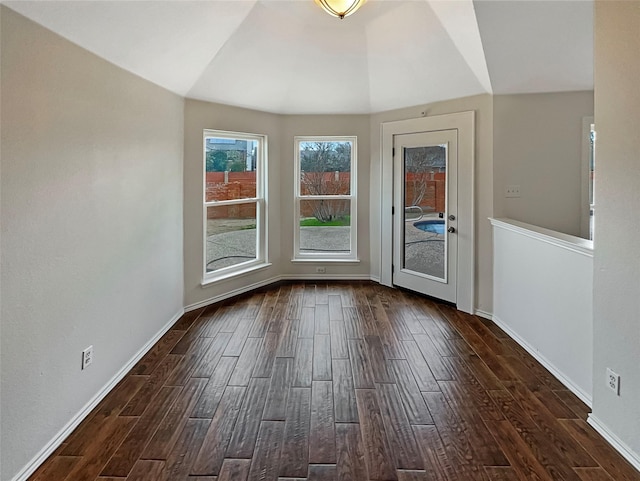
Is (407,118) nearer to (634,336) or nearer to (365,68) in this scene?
(365,68)

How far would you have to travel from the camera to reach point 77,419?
7.68ft

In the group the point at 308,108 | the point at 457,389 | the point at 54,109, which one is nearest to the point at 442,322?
the point at 457,389

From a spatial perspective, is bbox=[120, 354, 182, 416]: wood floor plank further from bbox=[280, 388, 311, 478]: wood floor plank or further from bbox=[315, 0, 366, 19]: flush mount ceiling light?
bbox=[315, 0, 366, 19]: flush mount ceiling light

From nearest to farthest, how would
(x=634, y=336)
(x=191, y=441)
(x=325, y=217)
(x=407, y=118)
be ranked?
1. (x=634, y=336)
2. (x=191, y=441)
3. (x=407, y=118)
4. (x=325, y=217)

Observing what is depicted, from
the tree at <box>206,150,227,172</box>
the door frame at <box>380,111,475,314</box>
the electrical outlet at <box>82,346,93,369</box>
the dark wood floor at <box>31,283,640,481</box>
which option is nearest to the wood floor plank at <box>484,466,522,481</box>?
the dark wood floor at <box>31,283,640,481</box>

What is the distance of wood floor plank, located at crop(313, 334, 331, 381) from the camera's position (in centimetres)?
293

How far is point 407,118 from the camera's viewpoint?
193 inches

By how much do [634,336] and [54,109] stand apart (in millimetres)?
3012

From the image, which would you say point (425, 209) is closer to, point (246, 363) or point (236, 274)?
point (236, 274)

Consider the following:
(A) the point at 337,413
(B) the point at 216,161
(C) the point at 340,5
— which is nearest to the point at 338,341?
(A) the point at 337,413

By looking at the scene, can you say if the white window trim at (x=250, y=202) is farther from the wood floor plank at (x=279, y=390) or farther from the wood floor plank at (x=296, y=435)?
the wood floor plank at (x=296, y=435)

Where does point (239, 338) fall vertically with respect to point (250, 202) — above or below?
below

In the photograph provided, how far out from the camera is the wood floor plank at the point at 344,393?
7.89ft

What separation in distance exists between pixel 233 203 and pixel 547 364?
3528 mm
